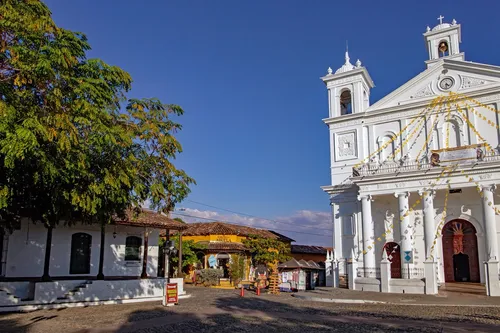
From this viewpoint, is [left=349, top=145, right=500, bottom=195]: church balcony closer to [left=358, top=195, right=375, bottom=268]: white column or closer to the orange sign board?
[left=358, top=195, right=375, bottom=268]: white column

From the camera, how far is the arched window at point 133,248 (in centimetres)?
2356

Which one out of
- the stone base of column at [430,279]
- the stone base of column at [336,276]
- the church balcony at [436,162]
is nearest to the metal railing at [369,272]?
the stone base of column at [336,276]

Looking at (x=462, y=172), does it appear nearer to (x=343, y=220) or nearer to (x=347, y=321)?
(x=343, y=220)

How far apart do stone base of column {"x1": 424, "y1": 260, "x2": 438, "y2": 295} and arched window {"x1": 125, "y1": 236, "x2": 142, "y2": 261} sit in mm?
14807

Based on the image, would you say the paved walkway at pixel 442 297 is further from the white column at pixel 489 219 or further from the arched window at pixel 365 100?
the arched window at pixel 365 100

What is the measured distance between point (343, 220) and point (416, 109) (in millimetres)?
8312

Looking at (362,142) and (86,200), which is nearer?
(86,200)

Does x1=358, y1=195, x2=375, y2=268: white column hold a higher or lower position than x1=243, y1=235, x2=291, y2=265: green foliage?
higher

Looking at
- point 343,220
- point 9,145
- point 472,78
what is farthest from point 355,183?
point 9,145

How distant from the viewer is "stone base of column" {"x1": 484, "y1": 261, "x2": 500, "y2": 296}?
19.6m

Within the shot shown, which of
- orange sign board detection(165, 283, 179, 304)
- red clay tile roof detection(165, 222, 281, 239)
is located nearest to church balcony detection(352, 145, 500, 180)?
red clay tile roof detection(165, 222, 281, 239)

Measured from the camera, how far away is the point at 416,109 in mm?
27594

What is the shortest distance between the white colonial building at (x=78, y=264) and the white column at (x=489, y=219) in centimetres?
1543

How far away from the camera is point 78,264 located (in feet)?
71.2
